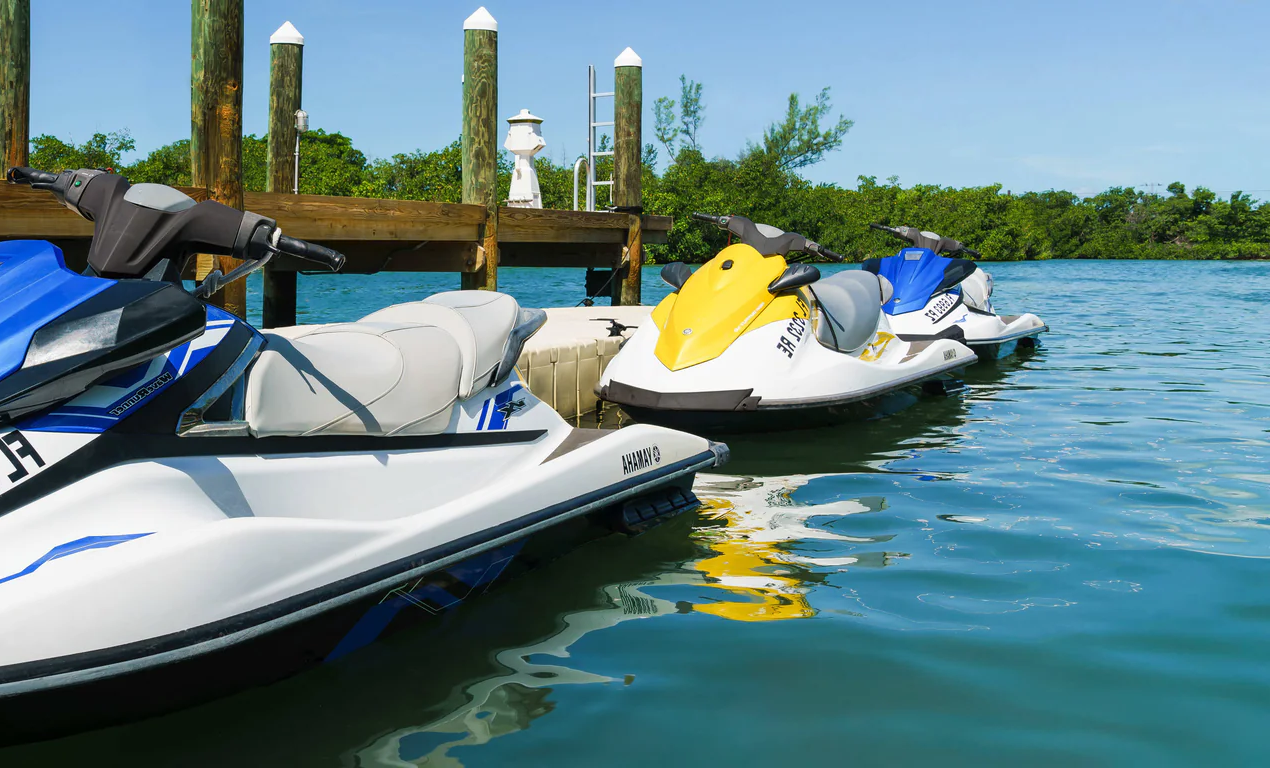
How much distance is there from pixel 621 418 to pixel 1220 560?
3845mm

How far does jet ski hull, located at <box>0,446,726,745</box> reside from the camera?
1.98 metres

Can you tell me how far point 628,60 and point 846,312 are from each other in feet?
18.0

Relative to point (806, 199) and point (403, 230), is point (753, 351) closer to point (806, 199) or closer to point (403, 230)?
point (403, 230)

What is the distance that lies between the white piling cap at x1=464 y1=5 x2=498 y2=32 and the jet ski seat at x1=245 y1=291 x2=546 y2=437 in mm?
5435

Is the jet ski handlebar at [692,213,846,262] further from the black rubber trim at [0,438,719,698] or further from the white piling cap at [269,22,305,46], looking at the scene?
the white piling cap at [269,22,305,46]

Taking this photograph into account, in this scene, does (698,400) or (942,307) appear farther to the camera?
(942,307)

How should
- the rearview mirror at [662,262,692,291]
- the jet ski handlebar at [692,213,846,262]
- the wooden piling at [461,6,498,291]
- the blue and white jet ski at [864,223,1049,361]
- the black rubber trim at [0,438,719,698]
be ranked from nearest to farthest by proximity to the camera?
1. the black rubber trim at [0,438,719,698]
2. the jet ski handlebar at [692,213,846,262]
3. the rearview mirror at [662,262,692,291]
4. the wooden piling at [461,6,498,291]
5. the blue and white jet ski at [864,223,1049,361]

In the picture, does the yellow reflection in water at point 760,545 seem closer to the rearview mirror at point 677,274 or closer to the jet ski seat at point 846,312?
the jet ski seat at point 846,312

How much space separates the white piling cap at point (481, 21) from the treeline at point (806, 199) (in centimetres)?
2701

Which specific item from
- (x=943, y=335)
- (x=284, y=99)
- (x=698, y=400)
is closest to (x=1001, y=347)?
(x=943, y=335)

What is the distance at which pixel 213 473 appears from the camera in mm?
2463

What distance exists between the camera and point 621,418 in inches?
271

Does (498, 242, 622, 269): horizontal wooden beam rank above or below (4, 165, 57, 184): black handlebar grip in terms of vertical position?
above

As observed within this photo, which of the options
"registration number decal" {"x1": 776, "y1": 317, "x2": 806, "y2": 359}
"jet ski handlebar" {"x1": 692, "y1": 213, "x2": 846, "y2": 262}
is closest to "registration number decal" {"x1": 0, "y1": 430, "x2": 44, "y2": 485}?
"registration number decal" {"x1": 776, "y1": 317, "x2": 806, "y2": 359}
